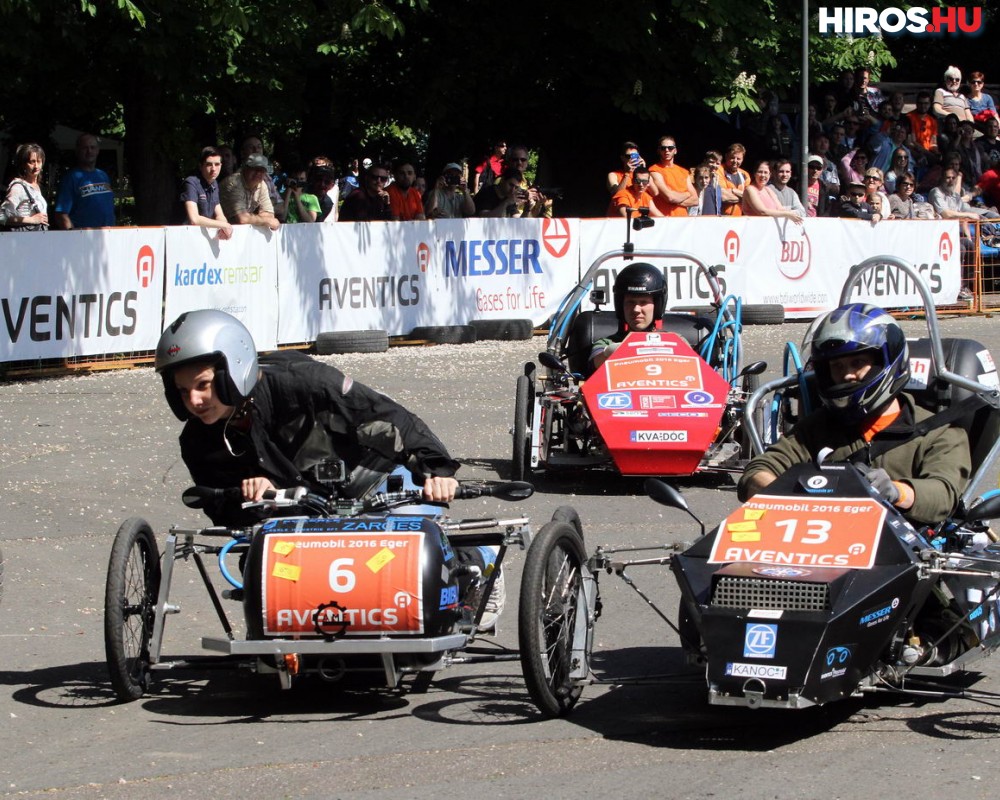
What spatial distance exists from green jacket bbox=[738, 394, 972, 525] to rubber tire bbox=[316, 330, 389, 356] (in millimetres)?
10704

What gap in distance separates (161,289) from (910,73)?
65.1 ft

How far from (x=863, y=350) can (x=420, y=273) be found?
39.2 feet

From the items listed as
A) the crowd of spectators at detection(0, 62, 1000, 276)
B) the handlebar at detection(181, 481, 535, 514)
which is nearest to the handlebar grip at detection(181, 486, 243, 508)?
the handlebar at detection(181, 481, 535, 514)

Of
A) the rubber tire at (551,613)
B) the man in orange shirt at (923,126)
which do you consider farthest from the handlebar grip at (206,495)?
the man in orange shirt at (923,126)

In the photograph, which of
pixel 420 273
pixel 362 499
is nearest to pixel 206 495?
pixel 362 499

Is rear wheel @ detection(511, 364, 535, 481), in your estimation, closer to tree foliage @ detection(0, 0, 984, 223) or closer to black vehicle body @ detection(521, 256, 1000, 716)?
→ black vehicle body @ detection(521, 256, 1000, 716)

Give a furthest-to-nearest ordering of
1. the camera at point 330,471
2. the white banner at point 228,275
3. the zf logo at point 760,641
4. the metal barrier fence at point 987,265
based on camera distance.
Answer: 1. the metal barrier fence at point 987,265
2. the white banner at point 228,275
3. the camera at point 330,471
4. the zf logo at point 760,641

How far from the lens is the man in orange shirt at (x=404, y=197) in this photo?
18.4 meters

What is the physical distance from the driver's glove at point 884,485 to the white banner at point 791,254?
12.6 metres

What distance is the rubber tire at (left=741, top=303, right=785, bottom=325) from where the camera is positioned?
19.5 metres

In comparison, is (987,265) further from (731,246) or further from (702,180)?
(702,180)

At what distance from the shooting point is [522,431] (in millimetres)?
10602

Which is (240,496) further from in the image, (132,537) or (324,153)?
(324,153)

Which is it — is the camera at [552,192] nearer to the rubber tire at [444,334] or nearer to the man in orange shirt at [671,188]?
the man in orange shirt at [671,188]
